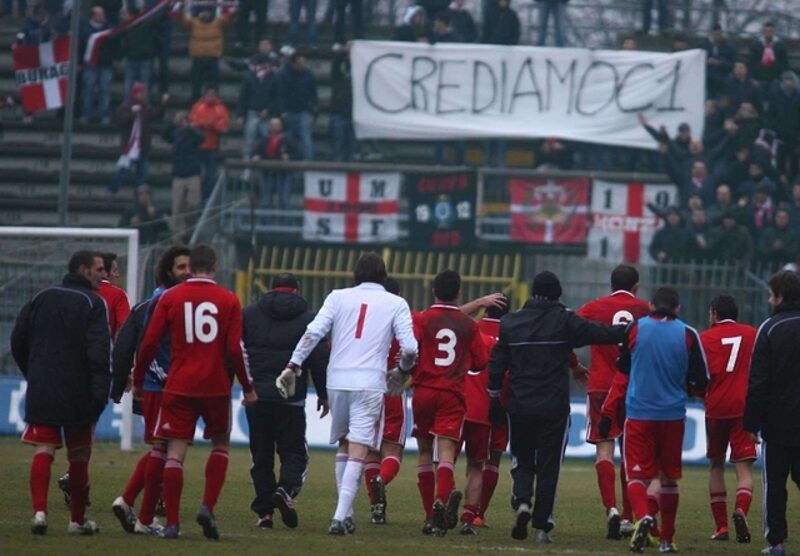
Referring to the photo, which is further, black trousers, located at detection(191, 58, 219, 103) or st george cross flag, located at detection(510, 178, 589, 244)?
black trousers, located at detection(191, 58, 219, 103)

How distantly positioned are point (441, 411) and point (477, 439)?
71 cm

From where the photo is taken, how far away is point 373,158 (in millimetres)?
27188

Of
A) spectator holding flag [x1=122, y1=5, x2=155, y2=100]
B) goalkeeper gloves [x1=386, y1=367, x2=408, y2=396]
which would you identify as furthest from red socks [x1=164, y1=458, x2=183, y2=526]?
spectator holding flag [x1=122, y1=5, x2=155, y2=100]

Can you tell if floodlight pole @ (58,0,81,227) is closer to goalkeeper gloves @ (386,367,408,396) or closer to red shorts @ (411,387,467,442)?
red shorts @ (411,387,467,442)

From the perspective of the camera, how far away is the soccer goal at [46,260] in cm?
2031

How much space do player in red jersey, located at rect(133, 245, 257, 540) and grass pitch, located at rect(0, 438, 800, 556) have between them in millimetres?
466

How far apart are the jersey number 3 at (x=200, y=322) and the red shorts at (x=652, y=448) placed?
3044mm

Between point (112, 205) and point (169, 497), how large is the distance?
16.9m

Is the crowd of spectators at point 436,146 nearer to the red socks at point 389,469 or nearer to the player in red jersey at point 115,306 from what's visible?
the player in red jersey at point 115,306

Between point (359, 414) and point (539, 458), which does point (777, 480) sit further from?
point (359, 414)

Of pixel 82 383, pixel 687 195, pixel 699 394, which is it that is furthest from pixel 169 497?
pixel 687 195

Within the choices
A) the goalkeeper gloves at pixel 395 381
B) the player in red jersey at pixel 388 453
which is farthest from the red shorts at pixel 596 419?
the goalkeeper gloves at pixel 395 381

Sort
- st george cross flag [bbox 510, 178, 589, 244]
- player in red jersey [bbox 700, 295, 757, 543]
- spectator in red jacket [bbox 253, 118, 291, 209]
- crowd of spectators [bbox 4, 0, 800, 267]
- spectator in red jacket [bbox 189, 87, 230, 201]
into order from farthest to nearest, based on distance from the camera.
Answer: spectator in red jacket [bbox 189, 87, 230, 201] → spectator in red jacket [bbox 253, 118, 291, 209] → st george cross flag [bbox 510, 178, 589, 244] → crowd of spectators [bbox 4, 0, 800, 267] → player in red jersey [bbox 700, 295, 757, 543]

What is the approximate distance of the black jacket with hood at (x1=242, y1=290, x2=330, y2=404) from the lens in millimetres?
12641
